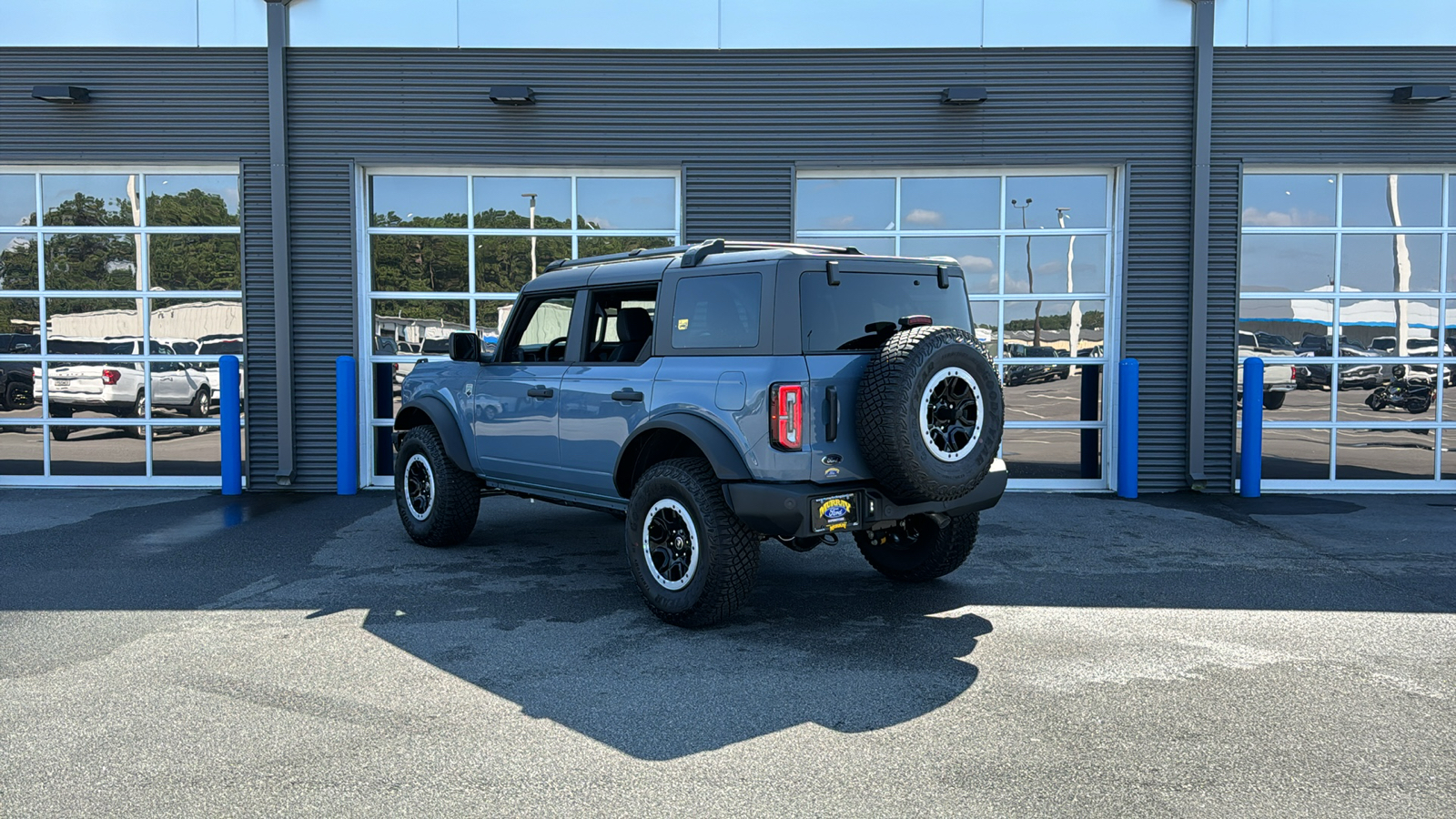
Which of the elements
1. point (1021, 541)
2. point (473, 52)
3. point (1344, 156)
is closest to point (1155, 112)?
point (1344, 156)

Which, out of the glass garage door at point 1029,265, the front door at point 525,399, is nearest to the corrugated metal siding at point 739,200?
the glass garage door at point 1029,265

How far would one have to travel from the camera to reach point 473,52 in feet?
34.3

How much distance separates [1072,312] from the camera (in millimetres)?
10602

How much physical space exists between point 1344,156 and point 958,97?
379 cm

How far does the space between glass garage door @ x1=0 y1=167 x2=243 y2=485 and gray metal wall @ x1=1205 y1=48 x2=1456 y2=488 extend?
9622 mm

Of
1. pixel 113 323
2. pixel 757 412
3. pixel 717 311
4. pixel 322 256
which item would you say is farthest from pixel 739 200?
pixel 113 323

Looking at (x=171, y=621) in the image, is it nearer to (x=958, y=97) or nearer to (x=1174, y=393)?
(x=958, y=97)

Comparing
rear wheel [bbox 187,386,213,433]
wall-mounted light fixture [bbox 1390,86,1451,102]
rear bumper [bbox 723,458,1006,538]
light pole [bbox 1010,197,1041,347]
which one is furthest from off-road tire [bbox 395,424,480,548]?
wall-mounted light fixture [bbox 1390,86,1451,102]

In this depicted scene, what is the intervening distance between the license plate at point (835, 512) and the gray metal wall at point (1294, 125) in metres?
6.57

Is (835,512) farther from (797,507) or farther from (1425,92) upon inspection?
(1425,92)

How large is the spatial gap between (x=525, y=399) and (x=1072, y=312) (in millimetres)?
6117

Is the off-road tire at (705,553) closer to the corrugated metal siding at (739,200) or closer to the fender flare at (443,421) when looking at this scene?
the fender flare at (443,421)

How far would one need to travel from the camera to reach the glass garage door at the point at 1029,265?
10.6 m

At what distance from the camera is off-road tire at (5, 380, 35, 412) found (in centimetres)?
1084
